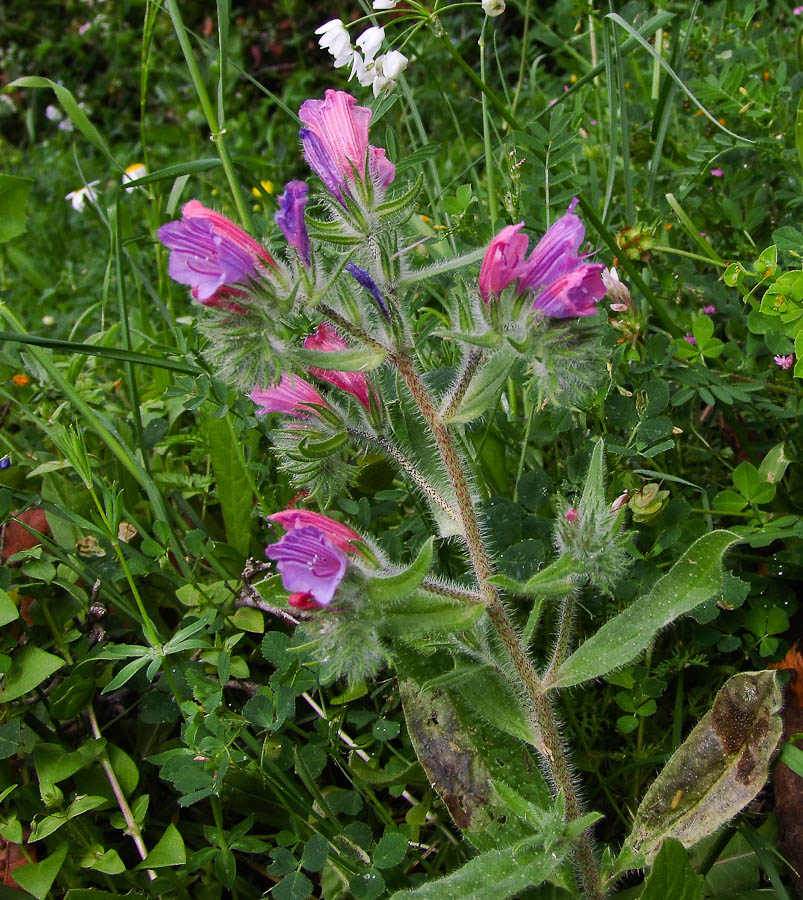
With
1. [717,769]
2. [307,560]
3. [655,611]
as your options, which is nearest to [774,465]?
[655,611]

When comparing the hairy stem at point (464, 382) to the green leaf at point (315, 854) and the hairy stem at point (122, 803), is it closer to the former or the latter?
the green leaf at point (315, 854)

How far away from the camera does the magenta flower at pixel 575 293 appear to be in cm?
159

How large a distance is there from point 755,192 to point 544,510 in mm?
1403

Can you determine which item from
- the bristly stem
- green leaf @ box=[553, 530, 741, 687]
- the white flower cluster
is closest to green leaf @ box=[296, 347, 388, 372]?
the bristly stem

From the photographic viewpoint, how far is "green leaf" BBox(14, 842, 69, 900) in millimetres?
1832

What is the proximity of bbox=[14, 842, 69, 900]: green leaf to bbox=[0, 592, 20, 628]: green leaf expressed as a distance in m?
0.50

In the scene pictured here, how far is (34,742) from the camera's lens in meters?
2.08

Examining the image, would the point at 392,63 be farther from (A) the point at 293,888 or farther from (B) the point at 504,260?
(A) the point at 293,888

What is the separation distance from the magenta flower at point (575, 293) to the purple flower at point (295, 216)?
456 mm

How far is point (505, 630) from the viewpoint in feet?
5.89

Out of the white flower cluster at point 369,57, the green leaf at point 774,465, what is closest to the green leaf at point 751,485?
the green leaf at point 774,465

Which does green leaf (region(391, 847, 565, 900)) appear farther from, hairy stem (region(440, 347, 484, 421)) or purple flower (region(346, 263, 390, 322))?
purple flower (region(346, 263, 390, 322))

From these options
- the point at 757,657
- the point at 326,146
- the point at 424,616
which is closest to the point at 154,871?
the point at 424,616

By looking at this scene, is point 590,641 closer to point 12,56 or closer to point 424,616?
point 424,616
